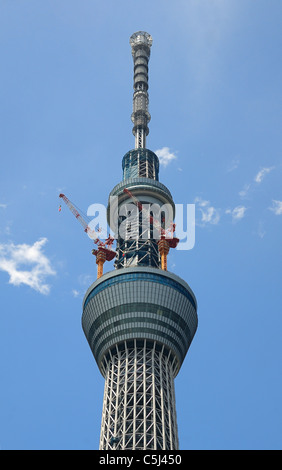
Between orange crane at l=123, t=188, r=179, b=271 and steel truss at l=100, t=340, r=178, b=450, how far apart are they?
24.8 m

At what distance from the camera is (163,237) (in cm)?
16275

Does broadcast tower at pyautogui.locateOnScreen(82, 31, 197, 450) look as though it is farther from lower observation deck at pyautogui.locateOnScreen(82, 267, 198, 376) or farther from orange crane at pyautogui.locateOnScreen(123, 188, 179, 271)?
orange crane at pyautogui.locateOnScreen(123, 188, 179, 271)

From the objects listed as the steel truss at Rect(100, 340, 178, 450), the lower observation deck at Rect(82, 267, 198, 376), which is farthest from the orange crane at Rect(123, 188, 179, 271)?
the steel truss at Rect(100, 340, 178, 450)

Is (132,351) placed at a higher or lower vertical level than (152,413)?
higher

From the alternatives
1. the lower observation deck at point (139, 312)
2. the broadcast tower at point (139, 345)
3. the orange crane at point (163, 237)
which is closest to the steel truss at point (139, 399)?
the broadcast tower at point (139, 345)

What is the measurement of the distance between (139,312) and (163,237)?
99.3 feet

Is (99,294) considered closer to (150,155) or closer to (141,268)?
(141,268)

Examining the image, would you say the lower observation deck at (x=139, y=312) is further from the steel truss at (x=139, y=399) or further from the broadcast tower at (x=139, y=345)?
the steel truss at (x=139, y=399)

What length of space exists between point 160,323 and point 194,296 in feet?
46.9

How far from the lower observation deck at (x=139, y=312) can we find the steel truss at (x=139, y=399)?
2.61 meters

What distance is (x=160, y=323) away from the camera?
455 ft

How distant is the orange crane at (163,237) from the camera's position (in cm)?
15860
